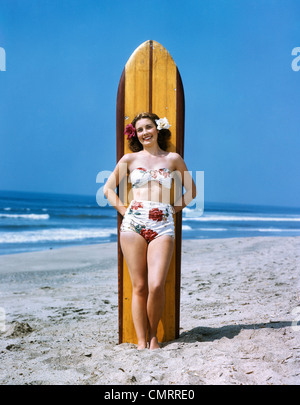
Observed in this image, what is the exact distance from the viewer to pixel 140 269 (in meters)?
2.90

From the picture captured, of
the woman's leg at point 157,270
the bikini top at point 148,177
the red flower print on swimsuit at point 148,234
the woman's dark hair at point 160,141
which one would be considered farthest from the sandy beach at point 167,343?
the woman's dark hair at point 160,141

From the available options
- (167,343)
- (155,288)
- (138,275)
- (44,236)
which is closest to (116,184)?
(138,275)

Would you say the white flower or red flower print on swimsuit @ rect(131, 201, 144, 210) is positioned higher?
the white flower

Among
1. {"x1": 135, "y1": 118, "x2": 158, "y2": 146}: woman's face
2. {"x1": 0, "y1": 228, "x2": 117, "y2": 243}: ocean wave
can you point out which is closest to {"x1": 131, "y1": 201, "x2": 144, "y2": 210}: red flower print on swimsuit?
{"x1": 135, "y1": 118, "x2": 158, "y2": 146}: woman's face

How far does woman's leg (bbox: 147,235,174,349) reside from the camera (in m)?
2.83

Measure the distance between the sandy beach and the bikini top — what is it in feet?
4.09

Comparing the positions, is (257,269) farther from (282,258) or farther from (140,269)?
(140,269)

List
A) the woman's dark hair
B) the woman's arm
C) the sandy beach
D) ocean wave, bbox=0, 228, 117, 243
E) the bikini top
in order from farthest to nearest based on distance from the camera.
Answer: ocean wave, bbox=0, 228, 117, 243 < the woman's dark hair < the woman's arm < the bikini top < the sandy beach

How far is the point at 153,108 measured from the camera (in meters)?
3.33

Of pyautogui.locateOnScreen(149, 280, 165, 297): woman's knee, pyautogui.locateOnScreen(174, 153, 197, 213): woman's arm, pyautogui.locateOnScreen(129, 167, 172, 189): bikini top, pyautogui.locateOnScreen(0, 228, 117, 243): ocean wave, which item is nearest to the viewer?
pyautogui.locateOnScreen(149, 280, 165, 297): woman's knee

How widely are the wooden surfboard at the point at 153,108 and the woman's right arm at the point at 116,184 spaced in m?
0.17

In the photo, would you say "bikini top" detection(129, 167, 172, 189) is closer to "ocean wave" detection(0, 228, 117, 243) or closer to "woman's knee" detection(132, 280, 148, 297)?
"woman's knee" detection(132, 280, 148, 297)

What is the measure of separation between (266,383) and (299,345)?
0.63 meters
